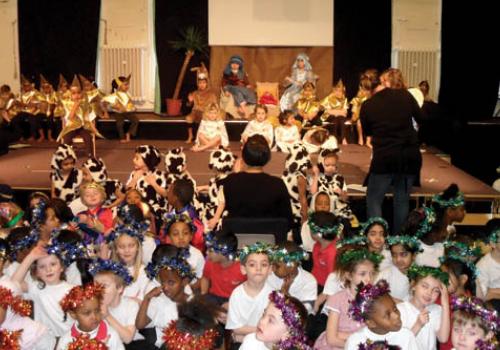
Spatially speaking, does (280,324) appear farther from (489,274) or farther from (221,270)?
(489,274)

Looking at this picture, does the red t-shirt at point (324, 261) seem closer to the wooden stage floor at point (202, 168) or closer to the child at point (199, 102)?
the wooden stage floor at point (202, 168)

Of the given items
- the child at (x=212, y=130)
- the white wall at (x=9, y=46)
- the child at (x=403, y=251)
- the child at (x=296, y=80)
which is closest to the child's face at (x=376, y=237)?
the child at (x=403, y=251)

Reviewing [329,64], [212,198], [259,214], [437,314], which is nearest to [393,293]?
[437,314]

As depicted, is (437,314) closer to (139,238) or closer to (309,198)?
(139,238)

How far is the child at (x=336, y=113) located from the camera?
35.3ft

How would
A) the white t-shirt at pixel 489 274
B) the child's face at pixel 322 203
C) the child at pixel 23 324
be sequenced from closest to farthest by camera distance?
the child at pixel 23 324 < the white t-shirt at pixel 489 274 < the child's face at pixel 322 203

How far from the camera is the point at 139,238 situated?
4406mm

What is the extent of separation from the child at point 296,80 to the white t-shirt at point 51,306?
7739 millimetres

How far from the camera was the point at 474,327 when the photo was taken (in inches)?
126

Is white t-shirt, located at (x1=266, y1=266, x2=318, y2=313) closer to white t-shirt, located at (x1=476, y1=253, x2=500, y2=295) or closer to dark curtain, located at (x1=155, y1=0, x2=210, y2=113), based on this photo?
white t-shirt, located at (x1=476, y1=253, x2=500, y2=295)

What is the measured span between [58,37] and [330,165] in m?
7.89

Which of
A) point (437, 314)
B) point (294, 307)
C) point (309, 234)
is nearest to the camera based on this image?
point (294, 307)

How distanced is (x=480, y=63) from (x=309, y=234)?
8016 mm

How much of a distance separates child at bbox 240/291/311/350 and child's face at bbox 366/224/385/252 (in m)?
1.58
